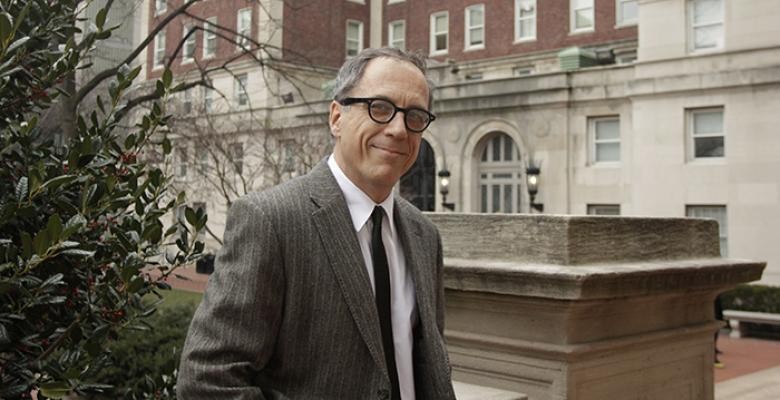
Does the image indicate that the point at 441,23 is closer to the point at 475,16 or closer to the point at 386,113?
the point at 475,16

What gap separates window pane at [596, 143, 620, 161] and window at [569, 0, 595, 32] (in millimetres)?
10490

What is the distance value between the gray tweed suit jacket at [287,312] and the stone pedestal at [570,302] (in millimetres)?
1979

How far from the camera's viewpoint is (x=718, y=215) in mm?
24828

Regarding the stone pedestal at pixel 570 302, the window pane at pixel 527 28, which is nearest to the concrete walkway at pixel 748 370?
the stone pedestal at pixel 570 302

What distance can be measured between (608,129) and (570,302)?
25384 millimetres

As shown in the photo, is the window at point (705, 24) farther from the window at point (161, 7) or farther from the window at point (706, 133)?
the window at point (161, 7)

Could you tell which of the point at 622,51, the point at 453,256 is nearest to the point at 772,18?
the point at 622,51

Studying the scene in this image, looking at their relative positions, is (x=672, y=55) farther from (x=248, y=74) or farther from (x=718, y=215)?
(x=248, y=74)

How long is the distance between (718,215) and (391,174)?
24.7 m

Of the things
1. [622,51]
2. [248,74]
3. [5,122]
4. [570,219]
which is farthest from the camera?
[248,74]

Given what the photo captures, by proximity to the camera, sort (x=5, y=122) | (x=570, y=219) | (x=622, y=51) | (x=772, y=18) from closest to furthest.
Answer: (x=5, y=122), (x=570, y=219), (x=772, y=18), (x=622, y=51)

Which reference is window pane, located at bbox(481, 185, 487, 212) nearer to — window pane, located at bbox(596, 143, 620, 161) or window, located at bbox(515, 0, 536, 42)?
window pane, located at bbox(596, 143, 620, 161)

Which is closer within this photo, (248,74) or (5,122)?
(5,122)

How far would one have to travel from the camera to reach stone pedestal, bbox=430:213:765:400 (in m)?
4.33
